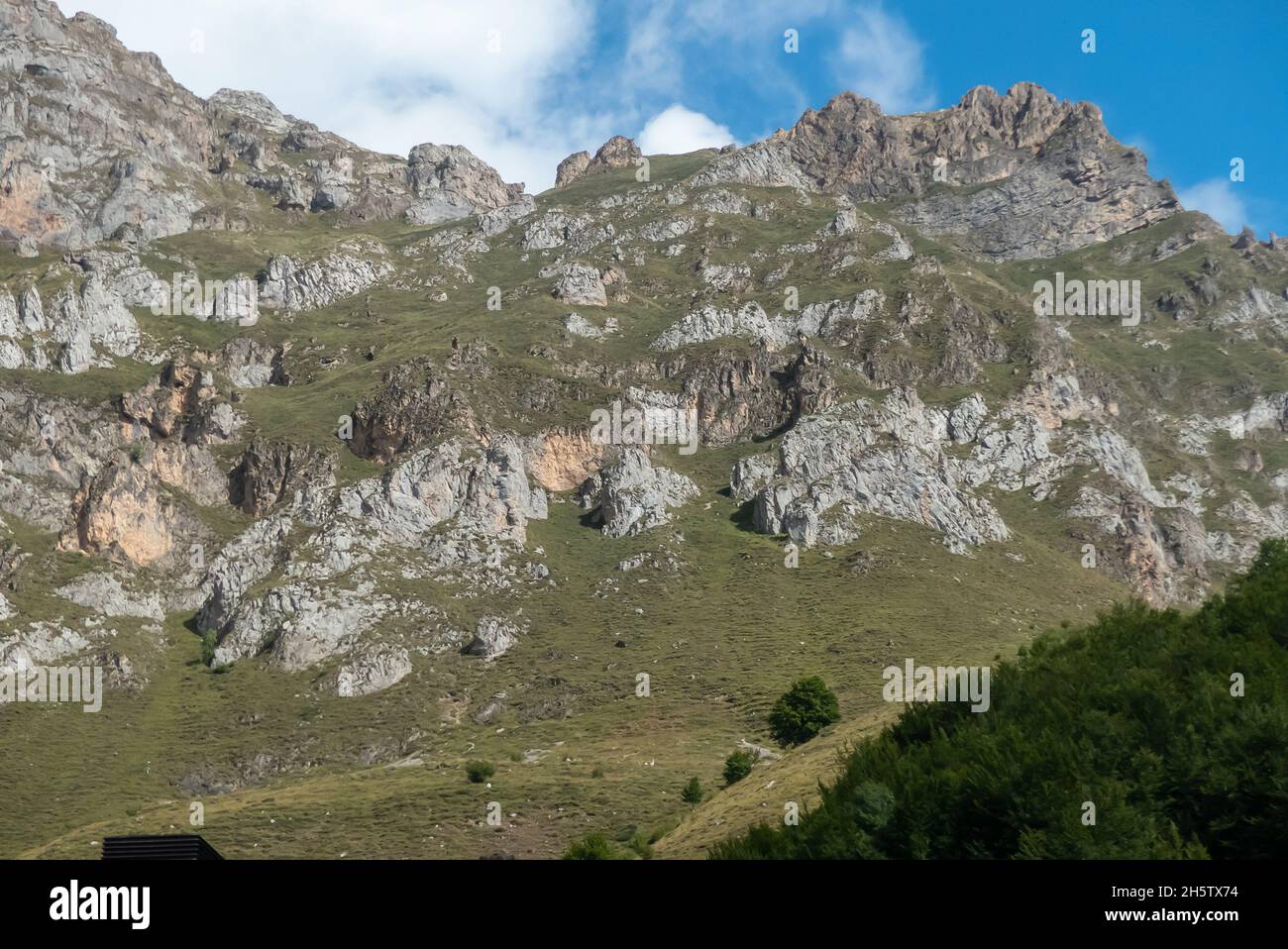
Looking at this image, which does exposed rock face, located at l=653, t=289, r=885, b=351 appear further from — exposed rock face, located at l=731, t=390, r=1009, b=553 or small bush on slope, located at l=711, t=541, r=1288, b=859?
small bush on slope, located at l=711, t=541, r=1288, b=859

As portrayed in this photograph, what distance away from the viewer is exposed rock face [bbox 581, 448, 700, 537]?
147m

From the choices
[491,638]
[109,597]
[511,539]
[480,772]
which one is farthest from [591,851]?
[109,597]

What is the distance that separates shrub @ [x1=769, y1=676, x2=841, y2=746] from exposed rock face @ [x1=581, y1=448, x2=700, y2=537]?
55.8 metres

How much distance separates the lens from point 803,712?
8881 cm

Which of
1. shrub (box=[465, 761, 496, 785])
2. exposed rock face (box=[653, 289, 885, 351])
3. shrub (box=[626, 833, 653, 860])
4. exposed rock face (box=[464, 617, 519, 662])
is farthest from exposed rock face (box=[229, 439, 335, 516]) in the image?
shrub (box=[626, 833, 653, 860])

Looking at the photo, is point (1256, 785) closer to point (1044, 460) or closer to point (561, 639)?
point (561, 639)

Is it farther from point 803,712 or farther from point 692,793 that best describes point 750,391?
point 692,793

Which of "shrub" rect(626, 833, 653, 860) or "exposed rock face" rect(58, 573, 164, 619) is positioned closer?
"shrub" rect(626, 833, 653, 860)

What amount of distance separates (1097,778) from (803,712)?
55770 mm

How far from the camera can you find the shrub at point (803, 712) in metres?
87.2

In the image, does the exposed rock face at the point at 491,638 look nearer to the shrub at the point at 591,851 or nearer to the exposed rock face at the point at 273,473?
the exposed rock face at the point at 273,473

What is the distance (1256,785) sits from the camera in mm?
33312
